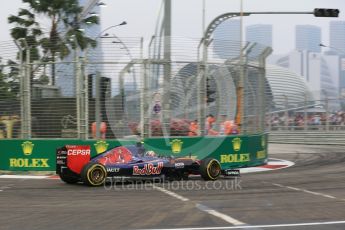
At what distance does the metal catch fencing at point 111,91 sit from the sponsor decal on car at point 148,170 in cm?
337

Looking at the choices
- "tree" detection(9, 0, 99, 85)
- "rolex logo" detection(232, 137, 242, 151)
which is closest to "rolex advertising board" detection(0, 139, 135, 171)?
"rolex logo" detection(232, 137, 242, 151)

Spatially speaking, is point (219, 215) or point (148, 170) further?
point (148, 170)

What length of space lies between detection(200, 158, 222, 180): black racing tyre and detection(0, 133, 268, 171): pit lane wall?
2219mm

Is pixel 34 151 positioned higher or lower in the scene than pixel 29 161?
higher

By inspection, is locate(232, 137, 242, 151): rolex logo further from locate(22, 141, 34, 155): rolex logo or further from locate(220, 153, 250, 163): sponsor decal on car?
locate(22, 141, 34, 155): rolex logo

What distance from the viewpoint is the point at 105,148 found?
52.7ft

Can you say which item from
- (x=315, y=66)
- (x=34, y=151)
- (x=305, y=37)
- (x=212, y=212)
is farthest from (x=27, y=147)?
(x=305, y=37)

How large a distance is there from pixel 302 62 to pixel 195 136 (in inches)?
2803

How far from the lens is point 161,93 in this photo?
16.1m

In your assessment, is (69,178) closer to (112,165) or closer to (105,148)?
(112,165)

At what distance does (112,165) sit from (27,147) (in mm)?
4797

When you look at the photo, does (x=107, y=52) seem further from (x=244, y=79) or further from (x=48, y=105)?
(x=244, y=79)

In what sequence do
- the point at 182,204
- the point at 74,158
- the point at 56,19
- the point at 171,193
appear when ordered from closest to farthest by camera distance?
the point at 182,204
the point at 171,193
the point at 74,158
the point at 56,19

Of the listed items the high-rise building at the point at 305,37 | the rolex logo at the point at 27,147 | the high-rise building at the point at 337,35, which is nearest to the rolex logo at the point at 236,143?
the rolex logo at the point at 27,147
